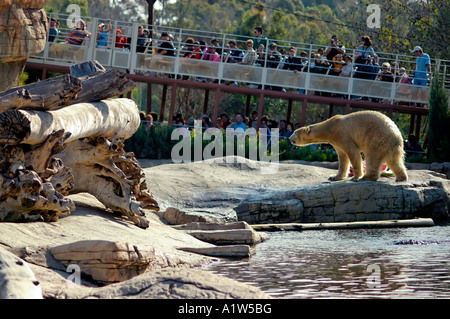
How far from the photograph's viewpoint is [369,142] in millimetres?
14625

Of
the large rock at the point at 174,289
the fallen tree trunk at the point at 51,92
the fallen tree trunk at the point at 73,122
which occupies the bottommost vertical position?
the large rock at the point at 174,289

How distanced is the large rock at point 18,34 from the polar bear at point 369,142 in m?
7.39

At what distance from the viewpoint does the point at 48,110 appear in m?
7.95

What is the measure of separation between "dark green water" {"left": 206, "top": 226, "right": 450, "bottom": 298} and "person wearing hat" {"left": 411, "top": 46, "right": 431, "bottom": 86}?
447 inches

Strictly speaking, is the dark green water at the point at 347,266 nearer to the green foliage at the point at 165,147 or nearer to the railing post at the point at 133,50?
the green foliage at the point at 165,147

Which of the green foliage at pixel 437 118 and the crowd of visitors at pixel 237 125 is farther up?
the green foliage at pixel 437 118

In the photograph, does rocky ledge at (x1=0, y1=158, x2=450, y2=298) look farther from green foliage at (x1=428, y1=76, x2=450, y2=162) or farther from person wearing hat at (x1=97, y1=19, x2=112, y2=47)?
person wearing hat at (x1=97, y1=19, x2=112, y2=47)

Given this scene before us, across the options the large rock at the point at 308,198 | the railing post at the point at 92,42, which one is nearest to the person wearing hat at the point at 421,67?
the large rock at the point at 308,198

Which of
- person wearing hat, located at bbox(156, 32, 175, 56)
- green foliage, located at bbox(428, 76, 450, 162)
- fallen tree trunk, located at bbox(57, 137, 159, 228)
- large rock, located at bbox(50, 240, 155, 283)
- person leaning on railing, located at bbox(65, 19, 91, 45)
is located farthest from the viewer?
person wearing hat, located at bbox(156, 32, 175, 56)

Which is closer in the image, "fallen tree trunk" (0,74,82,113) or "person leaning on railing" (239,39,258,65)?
"fallen tree trunk" (0,74,82,113)

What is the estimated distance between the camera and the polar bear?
1454cm

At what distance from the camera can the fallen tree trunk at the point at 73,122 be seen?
282 inches

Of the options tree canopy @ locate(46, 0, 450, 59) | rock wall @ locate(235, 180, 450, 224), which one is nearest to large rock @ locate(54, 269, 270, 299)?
rock wall @ locate(235, 180, 450, 224)
